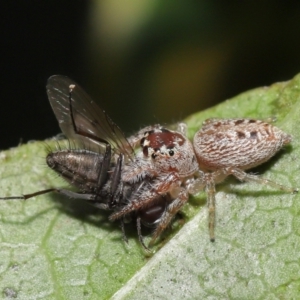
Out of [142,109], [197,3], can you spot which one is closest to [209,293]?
[142,109]

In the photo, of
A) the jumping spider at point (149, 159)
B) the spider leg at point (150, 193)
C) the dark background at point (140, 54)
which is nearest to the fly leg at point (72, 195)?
the jumping spider at point (149, 159)

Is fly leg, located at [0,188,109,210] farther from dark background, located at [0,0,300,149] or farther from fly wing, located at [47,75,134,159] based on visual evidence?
dark background, located at [0,0,300,149]

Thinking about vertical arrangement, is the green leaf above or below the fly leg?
below

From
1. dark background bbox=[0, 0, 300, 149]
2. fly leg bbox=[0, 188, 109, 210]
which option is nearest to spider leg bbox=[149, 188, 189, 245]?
fly leg bbox=[0, 188, 109, 210]

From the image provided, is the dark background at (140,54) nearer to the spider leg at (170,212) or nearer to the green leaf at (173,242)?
the green leaf at (173,242)

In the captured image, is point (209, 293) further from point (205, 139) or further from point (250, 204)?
point (205, 139)

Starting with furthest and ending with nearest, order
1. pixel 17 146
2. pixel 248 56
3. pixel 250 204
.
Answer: pixel 248 56 → pixel 17 146 → pixel 250 204

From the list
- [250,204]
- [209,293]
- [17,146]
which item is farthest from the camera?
[17,146]
